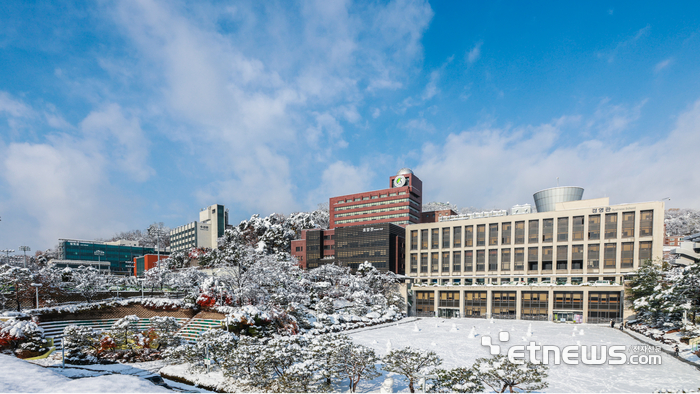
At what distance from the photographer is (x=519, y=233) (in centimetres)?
6341

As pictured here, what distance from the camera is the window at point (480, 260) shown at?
65.8m

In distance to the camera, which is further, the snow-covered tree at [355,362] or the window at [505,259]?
the window at [505,259]

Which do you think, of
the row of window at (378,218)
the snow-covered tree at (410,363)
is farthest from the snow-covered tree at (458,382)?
the row of window at (378,218)

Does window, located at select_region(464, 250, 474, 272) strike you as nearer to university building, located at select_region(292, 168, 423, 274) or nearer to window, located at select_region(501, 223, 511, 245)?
window, located at select_region(501, 223, 511, 245)

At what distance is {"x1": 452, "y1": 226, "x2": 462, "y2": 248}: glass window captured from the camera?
68875 mm

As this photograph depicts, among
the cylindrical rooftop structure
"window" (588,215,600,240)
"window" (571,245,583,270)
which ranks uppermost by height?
the cylindrical rooftop structure

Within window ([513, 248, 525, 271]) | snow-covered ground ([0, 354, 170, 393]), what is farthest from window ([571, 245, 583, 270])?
snow-covered ground ([0, 354, 170, 393])

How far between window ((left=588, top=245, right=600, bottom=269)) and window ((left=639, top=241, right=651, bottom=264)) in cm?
579

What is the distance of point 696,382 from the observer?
21.5m

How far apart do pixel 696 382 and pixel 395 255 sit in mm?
54044

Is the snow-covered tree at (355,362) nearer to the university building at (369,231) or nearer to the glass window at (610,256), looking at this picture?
the university building at (369,231)

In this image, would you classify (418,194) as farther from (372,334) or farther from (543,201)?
(372,334)

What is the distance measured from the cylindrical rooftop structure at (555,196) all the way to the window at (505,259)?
47.7ft

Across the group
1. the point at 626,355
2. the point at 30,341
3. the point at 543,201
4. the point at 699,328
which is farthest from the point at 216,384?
the point at 543,201
